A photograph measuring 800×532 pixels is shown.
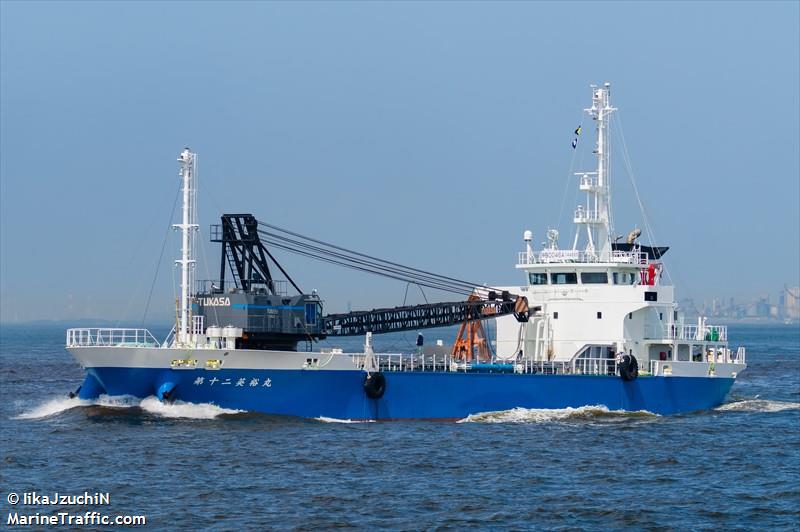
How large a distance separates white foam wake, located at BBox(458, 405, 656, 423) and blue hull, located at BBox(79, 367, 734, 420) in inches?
7.3

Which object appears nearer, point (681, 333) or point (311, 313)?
point (311, 313)

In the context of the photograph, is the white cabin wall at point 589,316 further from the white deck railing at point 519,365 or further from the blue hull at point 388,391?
the blue hull at point 388,391

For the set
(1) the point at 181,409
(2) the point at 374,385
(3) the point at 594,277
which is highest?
(3) the point at 594,277

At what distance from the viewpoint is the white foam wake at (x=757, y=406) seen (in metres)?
50.9

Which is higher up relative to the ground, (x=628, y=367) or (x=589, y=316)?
(x=589, y=316)

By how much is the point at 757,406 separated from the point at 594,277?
10.7 m

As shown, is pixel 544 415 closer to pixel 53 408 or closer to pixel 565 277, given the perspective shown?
pixel 565 277

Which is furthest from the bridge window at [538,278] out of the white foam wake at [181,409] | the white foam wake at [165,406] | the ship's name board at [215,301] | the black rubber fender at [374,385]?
the white foam wake at [181,409]

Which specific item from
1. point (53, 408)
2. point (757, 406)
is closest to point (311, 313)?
point (53, 408)

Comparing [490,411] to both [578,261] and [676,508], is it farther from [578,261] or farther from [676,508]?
[676,508]

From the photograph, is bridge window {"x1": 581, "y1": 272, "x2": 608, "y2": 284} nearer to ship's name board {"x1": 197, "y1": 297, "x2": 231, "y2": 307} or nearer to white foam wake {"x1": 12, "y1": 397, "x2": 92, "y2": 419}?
ship's name board {"x1": 197, "y1": 297, "x2": 231, "y2": 307}

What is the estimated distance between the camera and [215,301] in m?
41.1

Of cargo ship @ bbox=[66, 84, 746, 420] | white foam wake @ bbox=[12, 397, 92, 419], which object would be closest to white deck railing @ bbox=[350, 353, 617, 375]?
cargo ship @ bbox=[66, 84, 746, 420]

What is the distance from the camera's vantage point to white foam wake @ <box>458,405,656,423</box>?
43.0 meters
